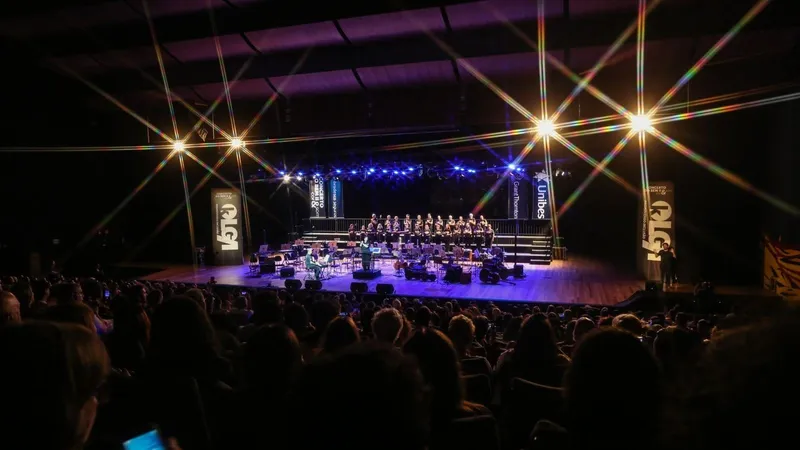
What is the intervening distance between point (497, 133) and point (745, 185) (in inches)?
255

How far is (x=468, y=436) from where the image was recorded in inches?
77.7

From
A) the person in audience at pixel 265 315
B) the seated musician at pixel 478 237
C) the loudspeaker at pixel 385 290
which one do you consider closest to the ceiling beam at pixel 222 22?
the person in audience at pixel 265 315

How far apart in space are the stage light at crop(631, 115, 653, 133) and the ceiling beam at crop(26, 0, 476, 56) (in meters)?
5.09

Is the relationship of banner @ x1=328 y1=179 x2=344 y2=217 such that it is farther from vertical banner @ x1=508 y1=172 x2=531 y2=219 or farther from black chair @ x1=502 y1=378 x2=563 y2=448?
black chair @ x1=502 y1=378 x2=563 y2=448

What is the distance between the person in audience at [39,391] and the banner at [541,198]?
2091 cm

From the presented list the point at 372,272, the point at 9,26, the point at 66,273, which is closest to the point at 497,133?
the point at 372,272

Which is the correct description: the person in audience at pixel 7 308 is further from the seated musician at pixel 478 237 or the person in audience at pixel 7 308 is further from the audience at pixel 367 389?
the seated musician at pixel 478 237

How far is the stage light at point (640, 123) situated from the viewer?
10.2 meters

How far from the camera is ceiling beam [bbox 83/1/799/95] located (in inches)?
310

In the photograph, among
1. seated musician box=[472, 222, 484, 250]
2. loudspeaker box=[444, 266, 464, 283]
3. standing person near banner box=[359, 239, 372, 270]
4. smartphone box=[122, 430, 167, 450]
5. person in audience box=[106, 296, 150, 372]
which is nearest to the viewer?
smartphone box=[122, 430, 167, 450]

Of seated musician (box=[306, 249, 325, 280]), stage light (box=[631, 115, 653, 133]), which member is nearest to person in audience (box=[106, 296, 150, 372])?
stage light (box=[631, 115, 653, 133])

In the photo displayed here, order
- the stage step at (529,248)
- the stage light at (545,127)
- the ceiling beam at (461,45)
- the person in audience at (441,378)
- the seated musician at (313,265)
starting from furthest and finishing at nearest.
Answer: the stage step at (529,248), the seated musician at (313,265), the stage light at (545,127), the ceiling beam at (461,45), the person in audience at (441,378)

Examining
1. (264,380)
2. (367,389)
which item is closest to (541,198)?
(264,380)

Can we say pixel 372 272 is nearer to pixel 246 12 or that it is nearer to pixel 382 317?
pixel 246 12
